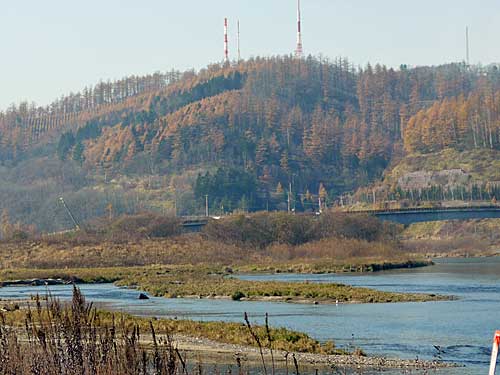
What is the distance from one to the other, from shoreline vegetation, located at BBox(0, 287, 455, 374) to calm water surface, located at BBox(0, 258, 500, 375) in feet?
7.91

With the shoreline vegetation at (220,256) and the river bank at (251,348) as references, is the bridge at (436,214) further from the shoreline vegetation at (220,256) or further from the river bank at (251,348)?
the river bank at (251,348)

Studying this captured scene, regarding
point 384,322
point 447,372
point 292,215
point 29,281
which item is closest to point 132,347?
point 447,372

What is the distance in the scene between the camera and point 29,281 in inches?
3976

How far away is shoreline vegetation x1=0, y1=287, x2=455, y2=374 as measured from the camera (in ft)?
65.8

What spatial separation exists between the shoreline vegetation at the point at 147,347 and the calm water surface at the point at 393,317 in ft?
7.91

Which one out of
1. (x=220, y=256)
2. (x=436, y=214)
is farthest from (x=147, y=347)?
(x=436, y=214)

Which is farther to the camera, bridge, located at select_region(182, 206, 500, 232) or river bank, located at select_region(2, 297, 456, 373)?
bridge, located at select_region(182, 206, 500, 232)

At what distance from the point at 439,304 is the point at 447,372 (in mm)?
29919

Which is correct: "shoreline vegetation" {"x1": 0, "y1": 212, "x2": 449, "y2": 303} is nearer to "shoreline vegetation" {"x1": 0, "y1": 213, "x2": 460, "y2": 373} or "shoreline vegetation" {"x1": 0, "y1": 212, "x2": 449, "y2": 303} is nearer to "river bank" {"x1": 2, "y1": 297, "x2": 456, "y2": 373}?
"shoreline vegetation" {"x1": 0, "y1": 213, "x2": 460, "y2": 373}

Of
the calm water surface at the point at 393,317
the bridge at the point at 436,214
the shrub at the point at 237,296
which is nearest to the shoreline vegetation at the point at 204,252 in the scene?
the bridge at the point at 436,214

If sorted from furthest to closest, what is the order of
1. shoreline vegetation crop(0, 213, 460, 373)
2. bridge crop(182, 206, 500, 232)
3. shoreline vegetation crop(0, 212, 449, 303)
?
bridge crop(182, 206, 500, 232), shoreline vegetation crop(0, 212, 449, 303), shoreline vegetation crop(0, 213, 460, 373)

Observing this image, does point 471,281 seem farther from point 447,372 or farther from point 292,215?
point 292,215

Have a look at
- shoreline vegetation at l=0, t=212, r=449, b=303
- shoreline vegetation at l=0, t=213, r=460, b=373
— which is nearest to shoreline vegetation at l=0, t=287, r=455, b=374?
shoreline vegetation at l=0, t=213, r=460, b=373

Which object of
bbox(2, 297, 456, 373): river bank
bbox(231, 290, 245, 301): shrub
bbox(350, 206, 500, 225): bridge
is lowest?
bbox(231, 290, 245, 301): shrub
